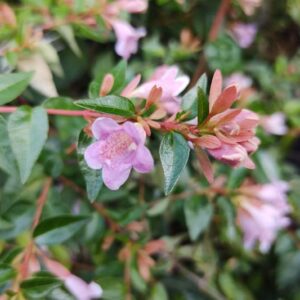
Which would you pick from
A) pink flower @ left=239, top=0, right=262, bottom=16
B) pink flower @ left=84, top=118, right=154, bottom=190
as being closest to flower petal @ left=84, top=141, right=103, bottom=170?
pink flower @ left=84, top=118, right=154, bottom=190

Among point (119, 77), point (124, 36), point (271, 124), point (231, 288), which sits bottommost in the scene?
point (231, 288)

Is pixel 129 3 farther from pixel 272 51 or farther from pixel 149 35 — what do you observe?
pixel 272 51

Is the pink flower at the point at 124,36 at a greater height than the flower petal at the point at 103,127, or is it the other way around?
the flower petal at the point at 103,127

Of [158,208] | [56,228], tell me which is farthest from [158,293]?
[56,228]

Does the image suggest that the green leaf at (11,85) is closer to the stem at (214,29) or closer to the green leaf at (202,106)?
the green leaf at (202,106)

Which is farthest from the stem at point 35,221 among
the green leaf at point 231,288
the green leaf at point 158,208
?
the green leaf at point 231,288

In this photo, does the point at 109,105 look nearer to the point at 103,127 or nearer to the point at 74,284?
the point at 103,127
